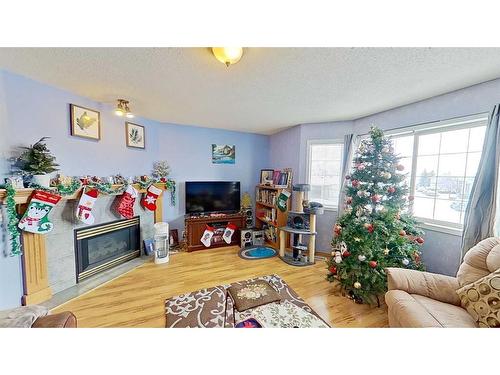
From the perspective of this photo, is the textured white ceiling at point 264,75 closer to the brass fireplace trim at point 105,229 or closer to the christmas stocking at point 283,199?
the christmas stocking at point 283,199

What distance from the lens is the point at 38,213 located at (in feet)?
5.64

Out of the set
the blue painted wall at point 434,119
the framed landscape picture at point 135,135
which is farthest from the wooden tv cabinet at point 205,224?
the blue painted wall at point 434,119

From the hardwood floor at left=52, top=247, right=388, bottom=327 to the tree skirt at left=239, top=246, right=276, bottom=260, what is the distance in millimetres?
111

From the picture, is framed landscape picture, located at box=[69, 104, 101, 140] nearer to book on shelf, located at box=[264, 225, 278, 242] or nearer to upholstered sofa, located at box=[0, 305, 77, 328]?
upholstered sofa, located at box=[0, 305, 77, 328]

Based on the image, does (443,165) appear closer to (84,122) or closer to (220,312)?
(220,312)

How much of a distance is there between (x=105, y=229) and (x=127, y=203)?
442mm

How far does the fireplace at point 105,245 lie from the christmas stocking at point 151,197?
0.26m

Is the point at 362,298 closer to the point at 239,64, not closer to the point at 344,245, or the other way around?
the point at 344,245

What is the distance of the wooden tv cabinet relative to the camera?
3195 millimetres

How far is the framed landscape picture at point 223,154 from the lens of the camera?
3658 millimetres

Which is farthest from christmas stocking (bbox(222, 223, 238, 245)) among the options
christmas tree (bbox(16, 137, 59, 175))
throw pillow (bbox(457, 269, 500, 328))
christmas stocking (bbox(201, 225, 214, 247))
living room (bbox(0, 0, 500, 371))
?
throw pillow (bbox(457, 269, 500, 328))

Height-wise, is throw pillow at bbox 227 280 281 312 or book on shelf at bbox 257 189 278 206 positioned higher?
book on shelf at bbox 257 189 278 206

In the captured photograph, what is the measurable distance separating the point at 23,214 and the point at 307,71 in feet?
9.65
